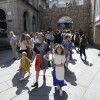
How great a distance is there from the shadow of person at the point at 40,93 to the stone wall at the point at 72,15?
14.4 metres

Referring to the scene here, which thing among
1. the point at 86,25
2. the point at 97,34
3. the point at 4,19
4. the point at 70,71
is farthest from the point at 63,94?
the point at 86,25

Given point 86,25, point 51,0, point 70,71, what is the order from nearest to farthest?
point 70,71, point 86,25, point 51,0

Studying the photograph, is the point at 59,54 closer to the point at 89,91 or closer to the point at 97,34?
the point at 89,91

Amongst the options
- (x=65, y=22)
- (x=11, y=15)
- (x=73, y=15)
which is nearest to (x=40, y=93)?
(x=11, y=15)

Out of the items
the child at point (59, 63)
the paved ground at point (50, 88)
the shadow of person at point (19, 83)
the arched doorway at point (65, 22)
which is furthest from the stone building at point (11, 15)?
the arched doorway at point (65, 22)

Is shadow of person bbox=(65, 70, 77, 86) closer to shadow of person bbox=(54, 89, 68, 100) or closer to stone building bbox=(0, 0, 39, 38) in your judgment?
shadow of person bbox=(54, 89, 68, 100)

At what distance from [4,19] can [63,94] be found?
1072cm

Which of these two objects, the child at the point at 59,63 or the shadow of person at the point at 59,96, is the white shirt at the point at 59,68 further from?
the shadow of person at the point at 59,96

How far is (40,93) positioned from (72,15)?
1489cm

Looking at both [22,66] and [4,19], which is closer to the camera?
[22,66]

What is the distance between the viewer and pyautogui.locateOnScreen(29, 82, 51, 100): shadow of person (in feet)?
8.98

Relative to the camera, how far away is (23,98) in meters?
2.71

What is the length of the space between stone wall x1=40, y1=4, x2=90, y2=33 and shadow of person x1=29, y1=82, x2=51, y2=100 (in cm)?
1438

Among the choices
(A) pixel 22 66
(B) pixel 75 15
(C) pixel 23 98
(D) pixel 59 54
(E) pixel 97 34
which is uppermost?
(B) pixel 75 15
